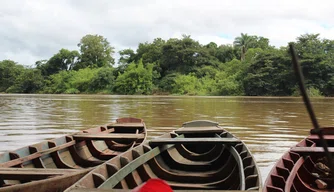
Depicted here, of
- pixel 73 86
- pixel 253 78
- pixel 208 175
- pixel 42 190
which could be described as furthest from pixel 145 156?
pixel 73 86

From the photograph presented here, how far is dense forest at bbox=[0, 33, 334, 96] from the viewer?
118 ft

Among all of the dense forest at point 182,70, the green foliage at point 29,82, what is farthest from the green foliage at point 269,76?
the green foliage at point 29,82

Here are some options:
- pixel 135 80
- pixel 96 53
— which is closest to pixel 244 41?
pixel 135 80

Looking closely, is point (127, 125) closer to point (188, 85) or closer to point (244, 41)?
point (188, 85)

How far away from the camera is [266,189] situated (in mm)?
2641

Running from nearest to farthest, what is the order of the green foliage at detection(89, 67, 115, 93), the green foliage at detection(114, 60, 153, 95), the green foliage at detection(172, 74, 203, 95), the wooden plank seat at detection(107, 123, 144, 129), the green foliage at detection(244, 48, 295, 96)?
the wooden plank seat at detection(107, 123, 144, 129) → the green foliage at detection(244, 48, 295, 96) → the green foliage at detection(172, 74, 203, 95) → the green foliage at detection(114, 60, 153, 95) → the green foliage at detection(89, 67, 115, 93)

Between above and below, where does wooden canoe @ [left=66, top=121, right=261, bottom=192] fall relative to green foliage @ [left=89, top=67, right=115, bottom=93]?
below

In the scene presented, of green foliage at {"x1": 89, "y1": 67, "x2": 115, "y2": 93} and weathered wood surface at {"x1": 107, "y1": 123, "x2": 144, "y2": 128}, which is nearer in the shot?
weathered wood surface at {"x1": 107, "y1": 123, "x2": 144, "y2": 128}

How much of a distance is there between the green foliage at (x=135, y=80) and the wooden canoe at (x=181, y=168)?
40.0 metres

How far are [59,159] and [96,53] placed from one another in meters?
57.5

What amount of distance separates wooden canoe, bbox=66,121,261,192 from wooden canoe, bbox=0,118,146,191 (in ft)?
0.81

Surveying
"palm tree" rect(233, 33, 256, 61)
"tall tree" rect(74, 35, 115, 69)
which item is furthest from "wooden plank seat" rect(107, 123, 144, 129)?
"tall tree" rect(74, 35, 115, 69)

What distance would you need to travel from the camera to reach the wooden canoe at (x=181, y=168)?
2.93 meters

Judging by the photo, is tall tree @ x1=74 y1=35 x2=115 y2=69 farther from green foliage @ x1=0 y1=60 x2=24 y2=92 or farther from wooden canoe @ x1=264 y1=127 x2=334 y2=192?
wooden canoe @ x1=264 y1=127 x2=334 y2=192
